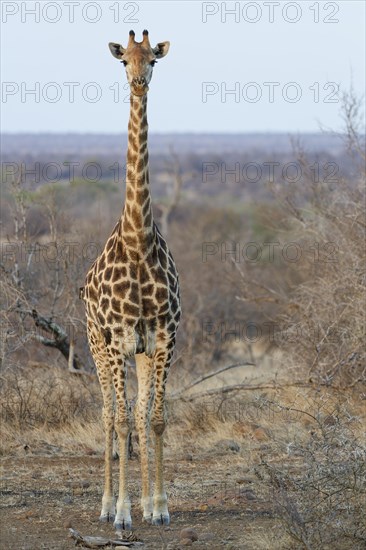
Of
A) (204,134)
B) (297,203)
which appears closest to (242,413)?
(297,203)

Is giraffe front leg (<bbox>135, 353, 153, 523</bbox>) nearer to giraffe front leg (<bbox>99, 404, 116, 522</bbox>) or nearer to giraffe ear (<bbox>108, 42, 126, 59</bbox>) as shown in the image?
giraffe front leg (<bbox>99, 404, 116, 522</bbox>)

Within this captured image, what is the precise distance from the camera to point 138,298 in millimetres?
7430

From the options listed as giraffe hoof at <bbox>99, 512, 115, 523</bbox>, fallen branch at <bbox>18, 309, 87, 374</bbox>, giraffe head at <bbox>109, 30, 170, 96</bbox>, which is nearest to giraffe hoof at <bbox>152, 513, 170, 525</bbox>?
giraffe hoof at <bbox>99, 512, 115, 523</bbox>

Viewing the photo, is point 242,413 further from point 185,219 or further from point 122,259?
point 185,219

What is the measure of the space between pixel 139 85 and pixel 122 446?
2405mm

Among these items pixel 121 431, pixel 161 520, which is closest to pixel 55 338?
pixel 121 431

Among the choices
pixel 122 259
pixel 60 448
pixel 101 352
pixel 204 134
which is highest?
pixel 204 134

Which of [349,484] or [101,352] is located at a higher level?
[101,352]

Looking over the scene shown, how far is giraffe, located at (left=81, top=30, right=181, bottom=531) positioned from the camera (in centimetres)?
737

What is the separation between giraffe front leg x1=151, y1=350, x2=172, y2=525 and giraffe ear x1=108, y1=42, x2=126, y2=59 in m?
2.02

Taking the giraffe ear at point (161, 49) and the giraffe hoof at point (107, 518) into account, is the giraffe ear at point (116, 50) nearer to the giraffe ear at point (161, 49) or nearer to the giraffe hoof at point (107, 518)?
the giraffe ear at point (161, 49)

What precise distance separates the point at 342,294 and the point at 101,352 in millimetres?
3967

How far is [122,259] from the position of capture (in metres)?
7.51

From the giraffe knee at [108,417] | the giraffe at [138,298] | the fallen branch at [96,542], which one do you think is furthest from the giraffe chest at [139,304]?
the fallen branch at [96,542]
